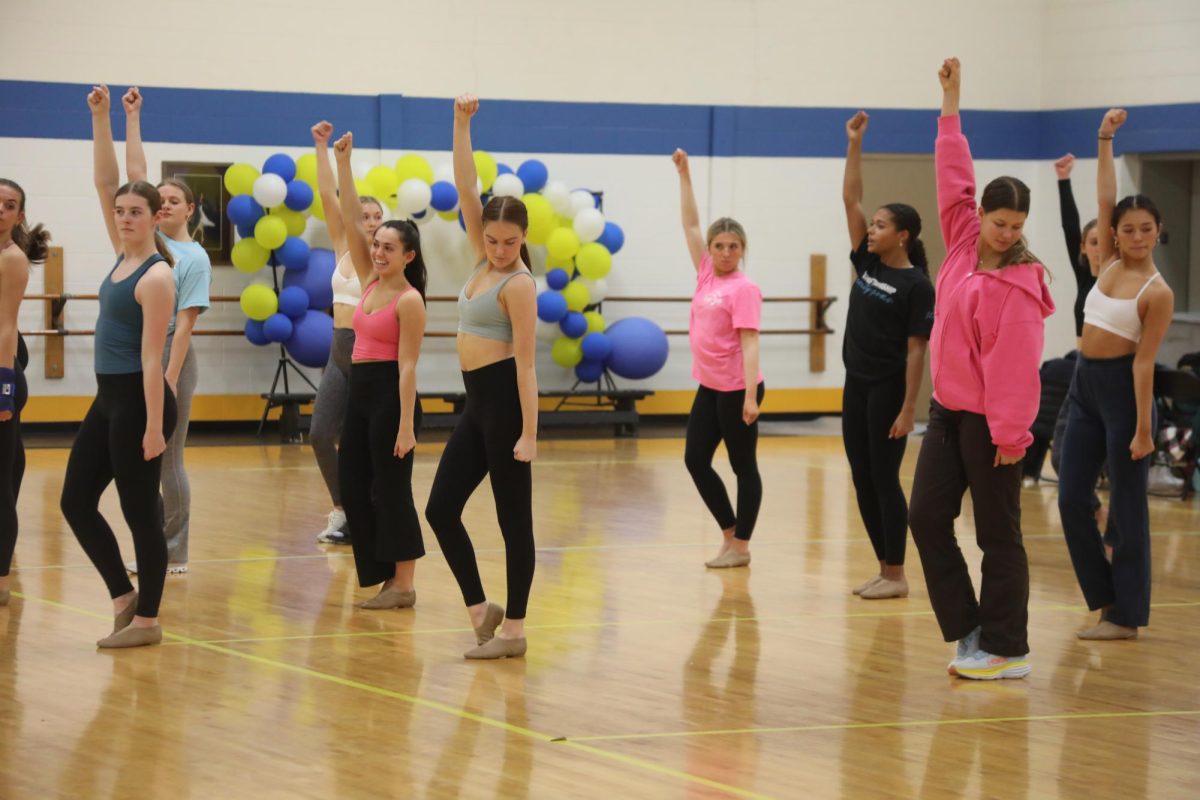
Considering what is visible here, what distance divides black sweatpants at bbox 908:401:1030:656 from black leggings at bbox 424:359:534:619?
138cm

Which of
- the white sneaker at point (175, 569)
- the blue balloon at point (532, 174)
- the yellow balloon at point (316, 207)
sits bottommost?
the white sneaker at point (175, 569)

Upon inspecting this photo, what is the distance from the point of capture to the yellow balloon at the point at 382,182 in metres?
12.6

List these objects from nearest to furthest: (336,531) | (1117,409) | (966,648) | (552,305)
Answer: (966,648), (1117,409), (336,531), (552,305)

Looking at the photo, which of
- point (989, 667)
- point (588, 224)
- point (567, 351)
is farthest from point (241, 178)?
point (989, 667)

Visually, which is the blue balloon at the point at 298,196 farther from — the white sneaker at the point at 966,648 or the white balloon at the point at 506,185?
the white sneaker at the point at 966,648

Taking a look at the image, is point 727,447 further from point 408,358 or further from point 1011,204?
point 1011,204

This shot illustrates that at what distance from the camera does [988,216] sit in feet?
17.0

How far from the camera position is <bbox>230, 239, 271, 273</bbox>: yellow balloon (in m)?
12.5

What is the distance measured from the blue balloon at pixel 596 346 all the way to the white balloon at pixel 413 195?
6.18 ft

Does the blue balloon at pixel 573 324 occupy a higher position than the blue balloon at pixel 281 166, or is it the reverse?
the blue balloon at pixel 281 166

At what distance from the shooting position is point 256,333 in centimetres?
1274

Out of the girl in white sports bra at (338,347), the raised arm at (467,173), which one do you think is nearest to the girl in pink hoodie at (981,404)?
the raised arm at (467,173)

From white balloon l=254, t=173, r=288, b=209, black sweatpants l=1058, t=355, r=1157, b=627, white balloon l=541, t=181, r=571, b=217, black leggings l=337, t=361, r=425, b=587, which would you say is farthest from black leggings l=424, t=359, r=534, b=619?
white balloon l=541, t=181, r=571, b=217

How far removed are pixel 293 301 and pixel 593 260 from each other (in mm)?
2567
